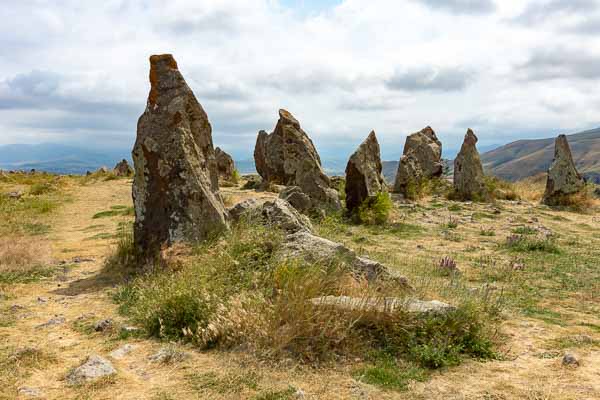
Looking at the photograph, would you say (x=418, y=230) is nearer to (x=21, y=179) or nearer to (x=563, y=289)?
(x=563, y=289)

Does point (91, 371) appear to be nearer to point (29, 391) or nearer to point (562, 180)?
point (29, 391)

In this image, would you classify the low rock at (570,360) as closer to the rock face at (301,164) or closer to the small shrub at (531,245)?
the small shrub at (531,245)

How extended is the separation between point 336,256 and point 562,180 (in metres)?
18.8

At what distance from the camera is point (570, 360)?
5246 millimetres

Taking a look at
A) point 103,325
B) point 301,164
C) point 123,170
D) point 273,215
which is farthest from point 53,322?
point 123,170

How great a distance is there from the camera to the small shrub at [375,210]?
52.4ft

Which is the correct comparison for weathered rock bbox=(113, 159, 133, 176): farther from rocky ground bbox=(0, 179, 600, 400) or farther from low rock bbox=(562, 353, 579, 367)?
low rock bbox=(562, 353, 579, 367)

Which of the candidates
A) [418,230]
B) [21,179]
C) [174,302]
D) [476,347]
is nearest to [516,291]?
→ [476,347]

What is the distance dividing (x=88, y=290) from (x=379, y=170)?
13406 mm

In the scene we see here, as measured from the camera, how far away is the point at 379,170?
19938mm

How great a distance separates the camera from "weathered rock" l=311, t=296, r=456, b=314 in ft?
19.5

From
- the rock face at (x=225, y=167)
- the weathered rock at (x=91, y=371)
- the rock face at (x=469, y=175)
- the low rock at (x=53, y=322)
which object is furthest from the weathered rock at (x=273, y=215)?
the rock face at (x=225, y=167)

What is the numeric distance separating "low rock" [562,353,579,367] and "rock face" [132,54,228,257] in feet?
19.2

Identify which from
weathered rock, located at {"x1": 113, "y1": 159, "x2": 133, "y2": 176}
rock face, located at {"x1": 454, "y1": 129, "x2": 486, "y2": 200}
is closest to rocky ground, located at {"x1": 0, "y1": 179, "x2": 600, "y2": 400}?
rock face, located at {"x1": 454, "y1": 129, "x2": 486, "y2": 200}
